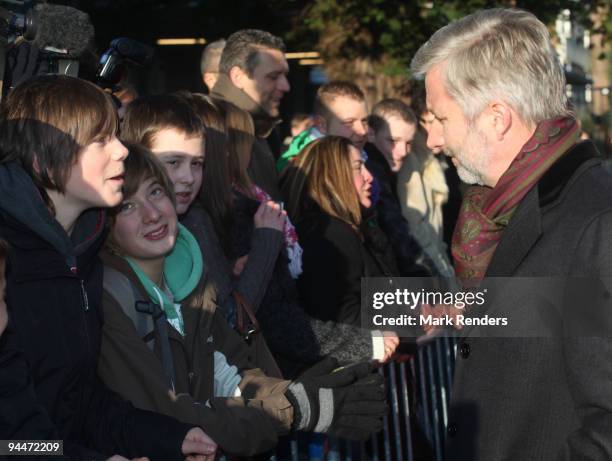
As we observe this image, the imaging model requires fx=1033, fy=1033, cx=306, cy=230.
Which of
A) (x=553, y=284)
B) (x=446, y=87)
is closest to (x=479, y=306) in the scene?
(x=553, y=284)

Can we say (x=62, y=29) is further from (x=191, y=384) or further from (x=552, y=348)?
(x=552, y=348)

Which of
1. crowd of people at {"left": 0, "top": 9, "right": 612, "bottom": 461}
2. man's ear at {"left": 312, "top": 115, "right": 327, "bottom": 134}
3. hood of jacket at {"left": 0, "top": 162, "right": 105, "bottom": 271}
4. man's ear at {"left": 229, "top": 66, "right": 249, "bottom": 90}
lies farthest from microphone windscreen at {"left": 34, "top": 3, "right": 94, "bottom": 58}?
man's ear at {"left": 312, "top": 115, "right": 327, "bottom": 134}

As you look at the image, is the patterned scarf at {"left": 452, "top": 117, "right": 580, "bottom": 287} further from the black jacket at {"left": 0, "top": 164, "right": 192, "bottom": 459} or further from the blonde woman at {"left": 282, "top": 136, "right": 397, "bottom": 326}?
the blonde woman at {"left": 282, "top": 136, "right": 397, "bottom": 326}

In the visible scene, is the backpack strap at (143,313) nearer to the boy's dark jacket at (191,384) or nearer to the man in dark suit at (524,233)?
the boy's dark jacket at (191,384)

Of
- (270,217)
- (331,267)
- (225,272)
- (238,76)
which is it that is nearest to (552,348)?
(225,272)

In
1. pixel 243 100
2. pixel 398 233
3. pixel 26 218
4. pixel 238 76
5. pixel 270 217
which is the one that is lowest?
pixel 398 233

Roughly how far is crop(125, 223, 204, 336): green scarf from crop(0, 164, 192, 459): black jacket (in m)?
0.32

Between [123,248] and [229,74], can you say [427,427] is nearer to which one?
[123,248]

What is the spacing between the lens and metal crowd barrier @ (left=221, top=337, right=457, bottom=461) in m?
3.93

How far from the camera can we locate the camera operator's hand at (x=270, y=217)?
4277 mm

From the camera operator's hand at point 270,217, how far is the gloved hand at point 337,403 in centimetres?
113

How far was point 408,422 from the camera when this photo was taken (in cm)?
455

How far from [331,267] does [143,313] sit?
1.63m

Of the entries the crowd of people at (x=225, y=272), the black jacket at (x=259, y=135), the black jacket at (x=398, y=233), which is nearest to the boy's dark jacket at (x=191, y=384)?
the crowd of people at (x=225, y=272)
